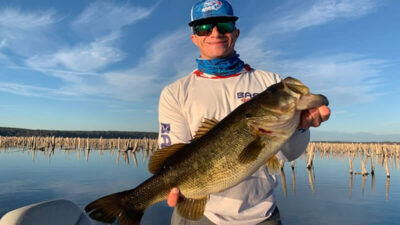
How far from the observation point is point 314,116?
3010 mm

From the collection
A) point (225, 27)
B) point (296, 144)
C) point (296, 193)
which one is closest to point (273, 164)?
point (296, 144)

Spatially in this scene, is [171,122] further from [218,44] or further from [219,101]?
[218,44]

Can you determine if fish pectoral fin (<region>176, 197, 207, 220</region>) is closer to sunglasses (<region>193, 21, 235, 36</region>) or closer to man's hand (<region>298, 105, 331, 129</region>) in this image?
man's hand (<region>298, 105, 331, 129</region>)

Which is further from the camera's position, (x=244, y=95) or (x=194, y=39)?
(x=194, y=39)

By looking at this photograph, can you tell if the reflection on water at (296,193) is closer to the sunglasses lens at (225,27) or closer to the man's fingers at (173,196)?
the man's fingers at (173,196)

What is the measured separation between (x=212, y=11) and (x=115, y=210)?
2891 mm

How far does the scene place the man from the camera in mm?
3531

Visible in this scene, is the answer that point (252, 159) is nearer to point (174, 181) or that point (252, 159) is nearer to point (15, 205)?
point (174, 181)

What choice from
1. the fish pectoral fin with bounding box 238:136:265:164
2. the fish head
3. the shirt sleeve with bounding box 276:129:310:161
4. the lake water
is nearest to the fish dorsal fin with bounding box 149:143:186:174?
the fish pectoral fin with bounding box 238:136:265:164

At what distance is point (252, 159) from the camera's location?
3.04 metres

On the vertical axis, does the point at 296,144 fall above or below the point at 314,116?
below

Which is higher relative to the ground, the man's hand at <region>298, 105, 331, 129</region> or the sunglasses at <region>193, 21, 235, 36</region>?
the sunglasses at <region>193, 21, 235, 36</region>

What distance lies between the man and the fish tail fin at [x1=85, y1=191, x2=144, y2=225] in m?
0.50

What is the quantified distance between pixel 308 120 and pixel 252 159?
27.6 inches
